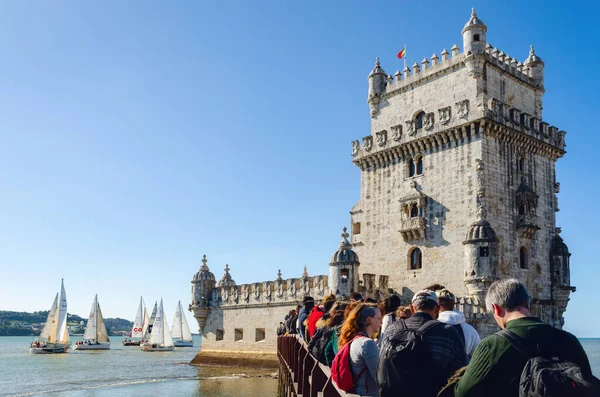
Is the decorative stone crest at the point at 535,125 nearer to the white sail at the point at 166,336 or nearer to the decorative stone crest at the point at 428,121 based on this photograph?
the decorative stone crest at the point at 428,121

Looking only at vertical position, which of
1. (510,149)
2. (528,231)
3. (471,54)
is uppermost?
(471,54)

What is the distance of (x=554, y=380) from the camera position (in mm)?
3924

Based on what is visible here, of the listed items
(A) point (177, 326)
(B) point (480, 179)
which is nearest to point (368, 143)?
(B) point (480, 179)

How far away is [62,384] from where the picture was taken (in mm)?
40469

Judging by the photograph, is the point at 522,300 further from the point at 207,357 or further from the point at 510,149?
the point at 207,357

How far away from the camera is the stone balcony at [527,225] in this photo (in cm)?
3247

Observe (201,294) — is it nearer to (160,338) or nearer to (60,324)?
(160,338)

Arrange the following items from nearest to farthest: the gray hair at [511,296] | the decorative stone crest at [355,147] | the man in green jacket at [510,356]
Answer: the man in green jacket at [510,356], the gray hair at [511,296], the decorative stone crest at [355,147]

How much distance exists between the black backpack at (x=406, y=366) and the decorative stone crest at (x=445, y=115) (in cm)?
2872

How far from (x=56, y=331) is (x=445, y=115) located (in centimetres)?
6455

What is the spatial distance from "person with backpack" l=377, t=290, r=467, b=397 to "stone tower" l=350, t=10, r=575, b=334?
24.5m

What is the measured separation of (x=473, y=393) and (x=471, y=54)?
3075cm

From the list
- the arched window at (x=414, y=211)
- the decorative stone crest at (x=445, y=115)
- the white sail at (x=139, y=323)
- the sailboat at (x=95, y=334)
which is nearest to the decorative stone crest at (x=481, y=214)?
the arched window at (x=414, y=211)

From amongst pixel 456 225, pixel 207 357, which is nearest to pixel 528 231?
pixel 456 225
